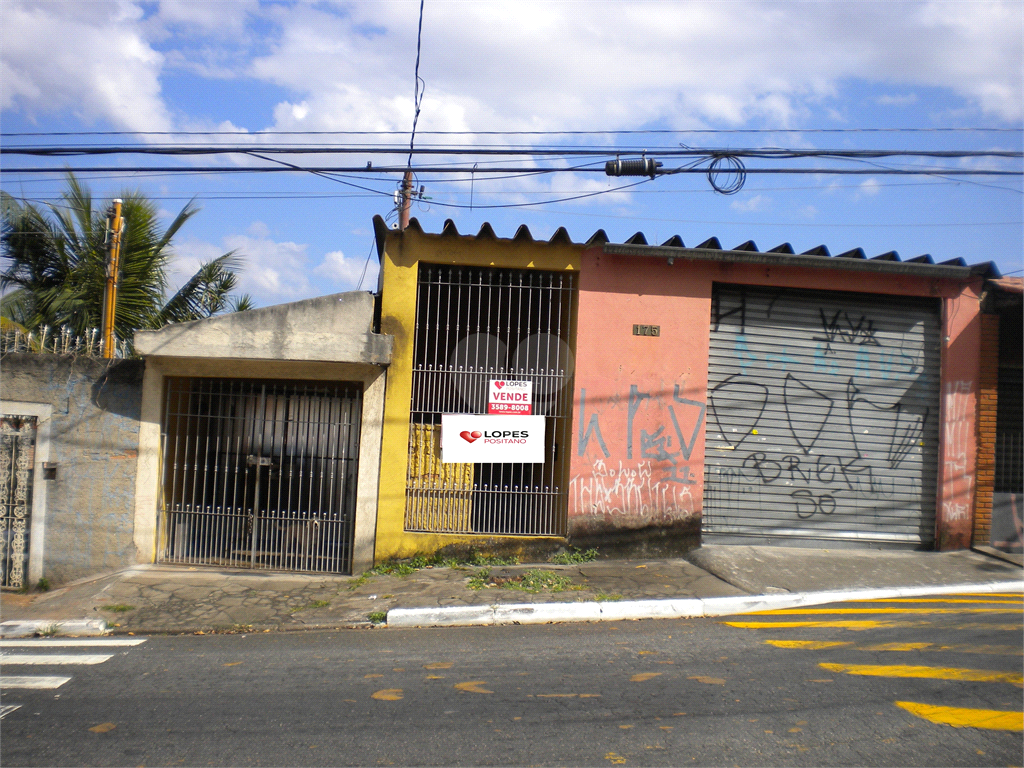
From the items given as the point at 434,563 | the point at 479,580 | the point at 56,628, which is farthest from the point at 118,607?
the point at 479,580

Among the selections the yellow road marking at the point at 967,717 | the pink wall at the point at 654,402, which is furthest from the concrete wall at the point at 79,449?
the yellow road marking at the point at 967,717

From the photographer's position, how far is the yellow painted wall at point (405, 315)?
316 inches

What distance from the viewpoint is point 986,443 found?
339 inches

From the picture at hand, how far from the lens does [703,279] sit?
849cm

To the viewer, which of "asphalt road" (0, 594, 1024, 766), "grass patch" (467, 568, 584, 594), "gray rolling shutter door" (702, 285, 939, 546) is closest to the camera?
"asphalt road" (0, 594, 1024, 766)

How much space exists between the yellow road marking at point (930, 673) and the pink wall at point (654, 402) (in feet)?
11.7

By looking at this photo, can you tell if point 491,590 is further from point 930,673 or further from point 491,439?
point 930,673

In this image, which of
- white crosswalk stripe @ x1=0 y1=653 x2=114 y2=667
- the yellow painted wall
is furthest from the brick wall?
white crosswalk stripe @ x1=0 y1=653 x2=114 y2=667

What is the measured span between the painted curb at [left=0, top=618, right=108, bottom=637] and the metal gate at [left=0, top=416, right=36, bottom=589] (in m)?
1.97

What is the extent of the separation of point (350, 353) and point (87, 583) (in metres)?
3.82

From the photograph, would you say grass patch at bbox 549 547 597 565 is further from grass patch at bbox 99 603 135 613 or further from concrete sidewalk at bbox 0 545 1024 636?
grass patch at bbox 99 603 135 613

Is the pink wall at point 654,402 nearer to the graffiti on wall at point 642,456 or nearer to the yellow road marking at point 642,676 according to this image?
the graffiti on wall at point 642,456

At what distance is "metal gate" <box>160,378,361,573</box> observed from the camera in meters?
8.24

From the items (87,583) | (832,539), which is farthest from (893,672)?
(87,583)
